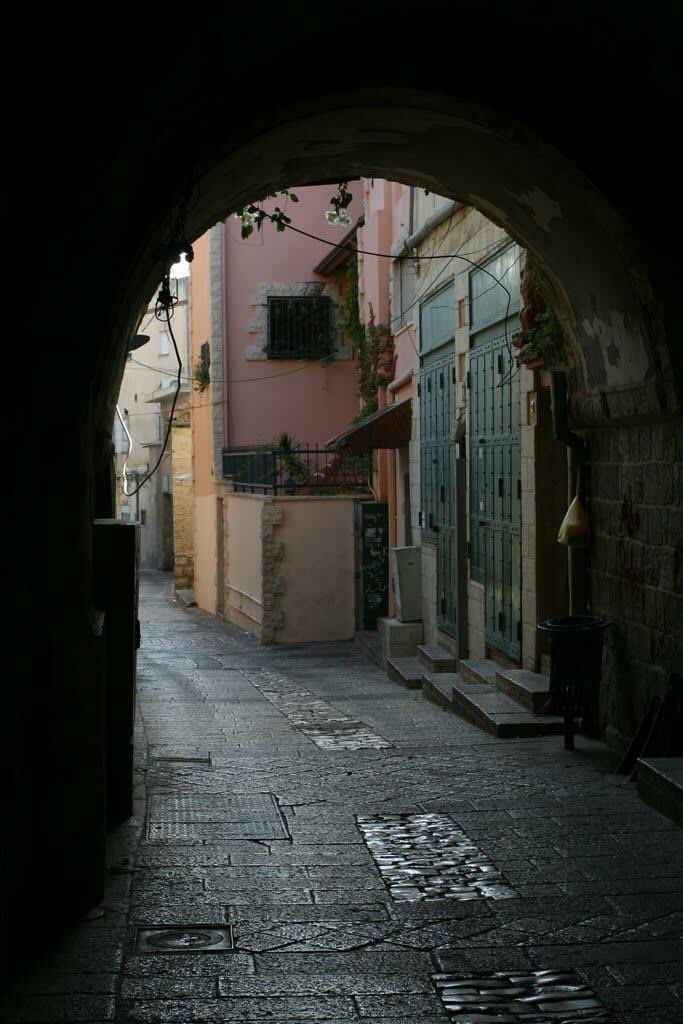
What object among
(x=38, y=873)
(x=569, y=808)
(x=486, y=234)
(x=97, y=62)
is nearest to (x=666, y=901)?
(x=569, y=808)

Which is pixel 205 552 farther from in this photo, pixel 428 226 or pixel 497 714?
pixel 497 714

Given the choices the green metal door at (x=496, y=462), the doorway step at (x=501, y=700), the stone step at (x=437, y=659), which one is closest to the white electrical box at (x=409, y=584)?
the stone step at (x=437, y=659)

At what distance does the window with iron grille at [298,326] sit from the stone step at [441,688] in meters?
14.2

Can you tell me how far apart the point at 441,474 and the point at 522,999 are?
10959mm

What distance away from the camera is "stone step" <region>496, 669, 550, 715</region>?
9.45 m

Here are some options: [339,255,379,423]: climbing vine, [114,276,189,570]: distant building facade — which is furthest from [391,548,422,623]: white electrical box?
[114,276,189,570]: distant building facade

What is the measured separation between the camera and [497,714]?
372 inches

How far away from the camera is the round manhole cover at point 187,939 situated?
182 inches

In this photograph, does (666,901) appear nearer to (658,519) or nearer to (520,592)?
(658,519)

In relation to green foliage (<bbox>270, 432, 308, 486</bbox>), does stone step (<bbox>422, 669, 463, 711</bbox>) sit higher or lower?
lower

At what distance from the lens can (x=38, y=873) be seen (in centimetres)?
492

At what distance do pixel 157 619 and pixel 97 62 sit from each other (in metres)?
22.4

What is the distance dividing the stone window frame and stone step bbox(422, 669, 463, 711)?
14.1 meters

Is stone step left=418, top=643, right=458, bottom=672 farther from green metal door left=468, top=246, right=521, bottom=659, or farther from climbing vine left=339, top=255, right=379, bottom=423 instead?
climbing vine left=339, top=255, right=379, bottom=423
